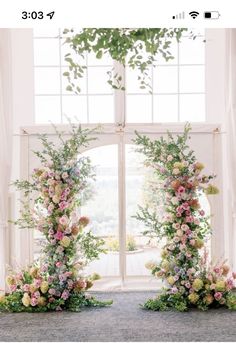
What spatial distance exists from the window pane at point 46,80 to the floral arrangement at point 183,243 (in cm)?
185

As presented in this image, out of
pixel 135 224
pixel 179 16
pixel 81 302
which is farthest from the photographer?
pixel 135 224

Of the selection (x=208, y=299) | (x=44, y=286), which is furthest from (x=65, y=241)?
(x=208, y=299)

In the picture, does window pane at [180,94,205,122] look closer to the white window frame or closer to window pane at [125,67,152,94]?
the white window frame

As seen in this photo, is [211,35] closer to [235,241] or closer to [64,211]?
[235,241]

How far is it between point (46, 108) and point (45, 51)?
27.8 inches

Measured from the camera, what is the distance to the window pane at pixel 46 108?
6.23 m

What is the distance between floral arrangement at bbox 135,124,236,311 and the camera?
481 cm

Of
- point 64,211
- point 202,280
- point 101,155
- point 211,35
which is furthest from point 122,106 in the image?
point 202,280

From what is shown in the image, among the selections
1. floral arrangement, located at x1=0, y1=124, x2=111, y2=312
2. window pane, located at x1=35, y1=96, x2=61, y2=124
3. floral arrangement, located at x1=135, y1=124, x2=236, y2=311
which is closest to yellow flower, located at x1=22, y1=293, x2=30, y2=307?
floral arrangement, located at x1=0, y1=124, x2=111, y2=312

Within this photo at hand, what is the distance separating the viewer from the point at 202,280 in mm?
A: 4887

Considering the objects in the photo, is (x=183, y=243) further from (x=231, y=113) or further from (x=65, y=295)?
(x=231, y=113)

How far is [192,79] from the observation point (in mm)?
6246

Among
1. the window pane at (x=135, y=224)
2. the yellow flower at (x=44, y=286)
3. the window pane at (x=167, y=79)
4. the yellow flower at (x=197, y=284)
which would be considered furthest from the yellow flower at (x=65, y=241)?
the window pane at (x=167, y=79)

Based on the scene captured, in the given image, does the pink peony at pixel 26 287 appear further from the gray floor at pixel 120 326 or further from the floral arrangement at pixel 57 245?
the gray floor at pixel 120 326
